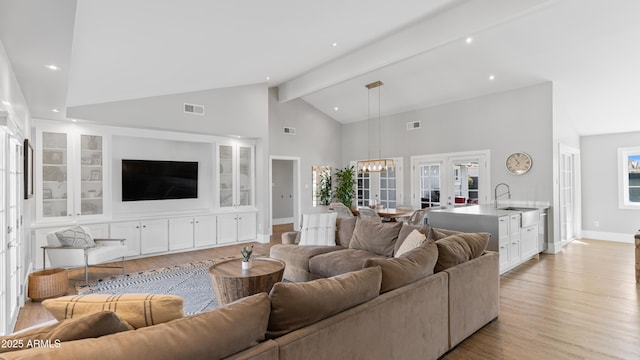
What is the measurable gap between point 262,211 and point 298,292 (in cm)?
578

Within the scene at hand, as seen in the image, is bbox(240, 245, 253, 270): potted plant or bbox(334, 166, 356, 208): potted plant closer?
bbox(240, 245, 253, 270): potted plant

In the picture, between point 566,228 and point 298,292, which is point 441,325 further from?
point 566,228

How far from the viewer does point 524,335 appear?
2.84 meters

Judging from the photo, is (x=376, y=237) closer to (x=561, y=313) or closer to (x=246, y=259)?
(x=246, y=259)

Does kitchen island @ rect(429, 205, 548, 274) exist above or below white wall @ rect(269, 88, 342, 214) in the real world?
below

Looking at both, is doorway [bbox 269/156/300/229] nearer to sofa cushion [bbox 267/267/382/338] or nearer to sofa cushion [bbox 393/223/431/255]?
sofa cushion [bbox 393/223/431/255]

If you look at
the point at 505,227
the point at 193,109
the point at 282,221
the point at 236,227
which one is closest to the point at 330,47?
the point at 193,109

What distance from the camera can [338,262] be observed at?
3.67 meters

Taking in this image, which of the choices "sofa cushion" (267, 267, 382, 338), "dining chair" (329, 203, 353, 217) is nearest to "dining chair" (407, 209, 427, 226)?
"dining chair" (329, 203, 353, 217)

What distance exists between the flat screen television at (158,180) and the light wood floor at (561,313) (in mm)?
1250

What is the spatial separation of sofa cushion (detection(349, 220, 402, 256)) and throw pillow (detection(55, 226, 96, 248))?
144 inches

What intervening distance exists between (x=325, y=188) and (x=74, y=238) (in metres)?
6.18

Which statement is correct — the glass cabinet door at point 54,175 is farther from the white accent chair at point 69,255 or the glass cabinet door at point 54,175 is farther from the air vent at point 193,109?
the air vent at point 193,109

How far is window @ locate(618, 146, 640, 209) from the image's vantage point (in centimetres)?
680
